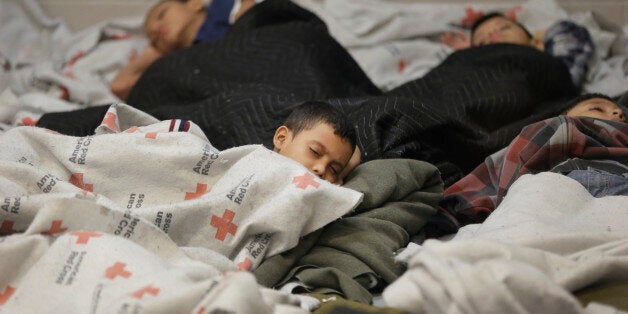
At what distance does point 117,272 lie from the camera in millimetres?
867

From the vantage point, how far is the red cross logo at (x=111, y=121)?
4.11 feet

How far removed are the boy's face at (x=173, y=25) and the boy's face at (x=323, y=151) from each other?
100cm

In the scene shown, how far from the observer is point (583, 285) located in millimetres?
899

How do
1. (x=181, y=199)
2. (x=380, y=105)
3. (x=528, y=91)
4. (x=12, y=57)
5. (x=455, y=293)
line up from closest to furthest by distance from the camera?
(x=455, y=293)
(x=181, y=199)
(x=380, y=105)
(x=528, y=91)
(x=12, y=57)

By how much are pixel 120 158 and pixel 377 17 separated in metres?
1.25

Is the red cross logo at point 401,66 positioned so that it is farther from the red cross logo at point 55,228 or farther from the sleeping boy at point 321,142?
the red cross logo at point 55,228

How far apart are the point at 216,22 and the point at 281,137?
92cm

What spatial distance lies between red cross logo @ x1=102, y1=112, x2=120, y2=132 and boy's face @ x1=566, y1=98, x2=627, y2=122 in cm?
88

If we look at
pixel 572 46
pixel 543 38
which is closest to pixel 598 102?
pixel 572 46

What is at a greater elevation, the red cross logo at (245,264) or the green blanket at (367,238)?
the red cross logo at (245,264)

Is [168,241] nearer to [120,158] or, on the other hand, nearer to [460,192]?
[120,158]

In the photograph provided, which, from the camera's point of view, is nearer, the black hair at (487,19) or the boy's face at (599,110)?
the boy's face at (599,110)

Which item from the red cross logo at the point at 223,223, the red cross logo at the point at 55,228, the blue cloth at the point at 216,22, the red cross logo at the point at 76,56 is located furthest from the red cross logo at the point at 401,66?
the red cross logo at the point at 55,228

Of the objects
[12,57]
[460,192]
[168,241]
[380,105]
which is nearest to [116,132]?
[168,241]
